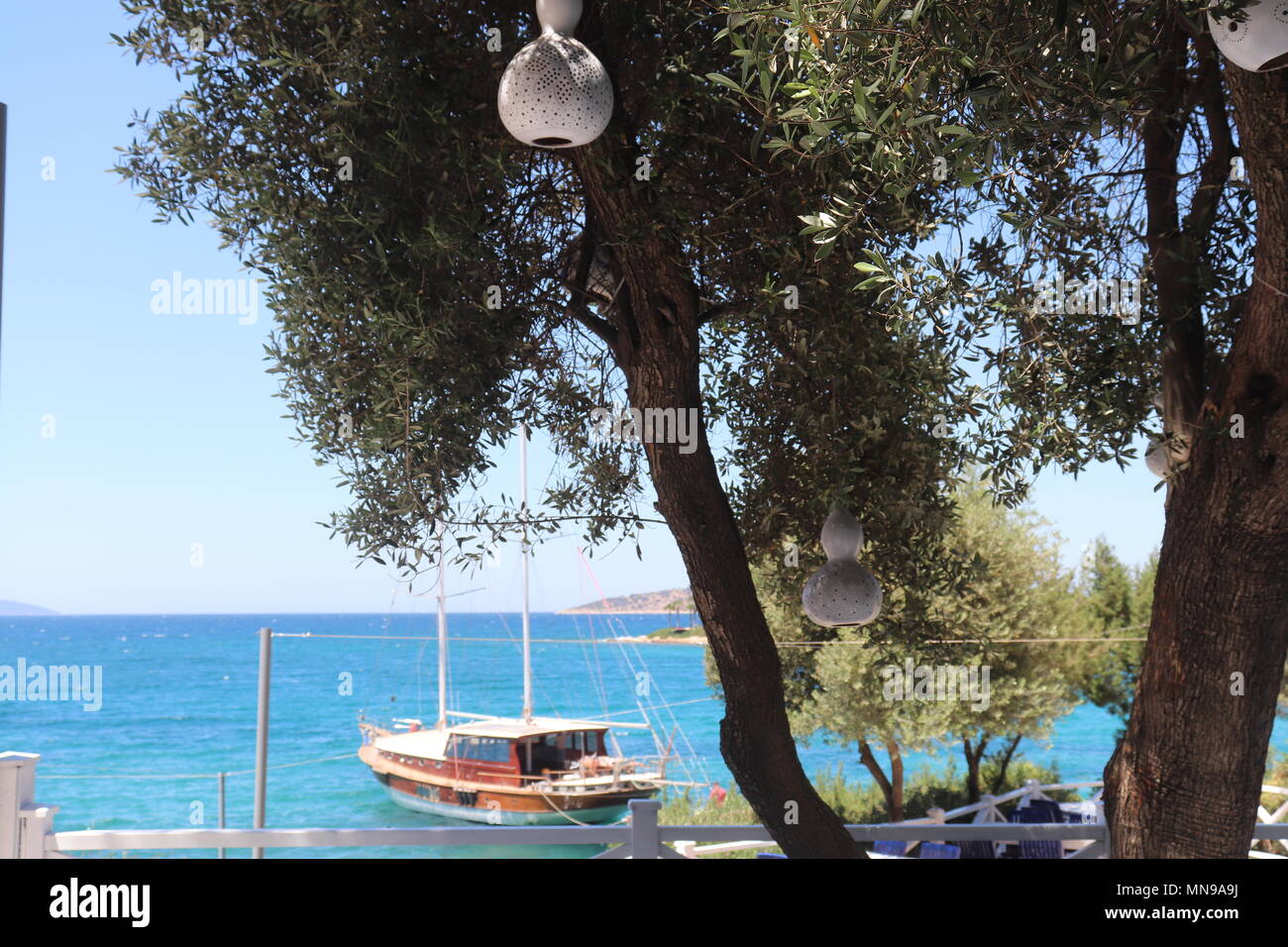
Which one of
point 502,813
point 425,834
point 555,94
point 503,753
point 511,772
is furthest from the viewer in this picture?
point 502,813

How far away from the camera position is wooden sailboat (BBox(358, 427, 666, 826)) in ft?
65.1

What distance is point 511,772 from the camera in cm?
2033

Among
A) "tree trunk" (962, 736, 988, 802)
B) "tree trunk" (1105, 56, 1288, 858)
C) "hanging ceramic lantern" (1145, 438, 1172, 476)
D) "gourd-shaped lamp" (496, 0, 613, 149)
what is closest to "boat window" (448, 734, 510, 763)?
"tree trunk" (962, 736, 988, 802)

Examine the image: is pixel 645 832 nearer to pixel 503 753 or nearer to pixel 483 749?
pixel 503 753

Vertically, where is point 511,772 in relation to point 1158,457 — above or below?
below

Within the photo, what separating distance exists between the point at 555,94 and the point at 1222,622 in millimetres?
→ 1988

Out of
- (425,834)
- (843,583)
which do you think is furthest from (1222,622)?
(425,834)

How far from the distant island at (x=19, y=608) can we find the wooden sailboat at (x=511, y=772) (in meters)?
24.3

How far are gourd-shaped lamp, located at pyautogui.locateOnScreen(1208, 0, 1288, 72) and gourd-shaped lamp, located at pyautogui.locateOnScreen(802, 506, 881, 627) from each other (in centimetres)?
175

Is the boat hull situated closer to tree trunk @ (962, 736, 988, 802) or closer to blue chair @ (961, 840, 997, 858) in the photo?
tree trunk @ (962, 736, 988, 802)

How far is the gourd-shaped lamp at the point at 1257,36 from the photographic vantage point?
156cm

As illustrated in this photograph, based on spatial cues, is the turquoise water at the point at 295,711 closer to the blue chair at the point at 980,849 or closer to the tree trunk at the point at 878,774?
the tree trunk at the point at 878,774
